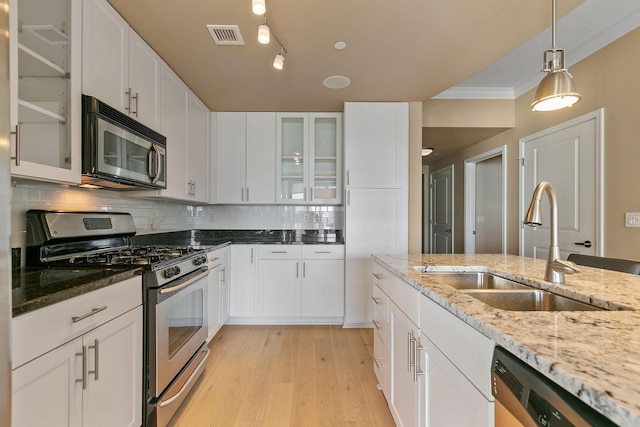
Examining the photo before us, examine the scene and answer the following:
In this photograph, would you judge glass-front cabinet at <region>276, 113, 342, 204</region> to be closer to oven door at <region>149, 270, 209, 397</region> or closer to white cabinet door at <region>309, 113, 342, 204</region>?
white cabinet door at <region>309, 113, 342, 204</region>

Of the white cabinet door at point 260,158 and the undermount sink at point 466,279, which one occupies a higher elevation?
the white cabinet door at point 260,158

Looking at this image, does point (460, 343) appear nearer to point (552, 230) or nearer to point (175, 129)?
point (552, 230)

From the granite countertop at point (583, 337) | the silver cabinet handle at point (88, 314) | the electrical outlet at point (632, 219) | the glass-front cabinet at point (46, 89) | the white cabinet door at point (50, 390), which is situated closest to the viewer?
the granite countertop at point (583, 337)

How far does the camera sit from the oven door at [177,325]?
153 cm

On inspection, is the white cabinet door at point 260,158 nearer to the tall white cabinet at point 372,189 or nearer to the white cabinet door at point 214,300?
the tall white cabinet at point 372,189

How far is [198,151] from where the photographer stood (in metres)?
3.04

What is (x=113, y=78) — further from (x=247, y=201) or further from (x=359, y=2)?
(x=247, y=201)

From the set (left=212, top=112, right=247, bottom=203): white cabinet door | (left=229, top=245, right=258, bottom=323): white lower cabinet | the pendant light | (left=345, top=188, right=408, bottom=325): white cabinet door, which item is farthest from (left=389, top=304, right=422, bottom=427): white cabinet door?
(left=212, top=112, right=247, bottom=203): white cabinet door

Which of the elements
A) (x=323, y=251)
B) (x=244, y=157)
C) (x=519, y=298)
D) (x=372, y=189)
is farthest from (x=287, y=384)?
(x=244, y=157)

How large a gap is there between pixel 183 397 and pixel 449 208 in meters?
5.06

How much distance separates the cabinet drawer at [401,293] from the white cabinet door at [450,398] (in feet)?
0.41

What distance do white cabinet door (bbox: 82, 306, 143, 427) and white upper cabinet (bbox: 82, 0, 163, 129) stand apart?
120cm

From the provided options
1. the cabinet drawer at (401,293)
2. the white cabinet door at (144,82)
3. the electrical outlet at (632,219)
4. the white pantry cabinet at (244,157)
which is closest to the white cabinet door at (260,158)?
the white pantry cabinet at (244,157)

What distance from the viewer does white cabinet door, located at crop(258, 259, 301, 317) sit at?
3.17 metres
